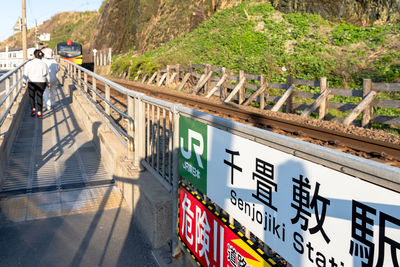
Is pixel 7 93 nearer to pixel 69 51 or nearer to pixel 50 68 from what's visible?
pixel 50 68

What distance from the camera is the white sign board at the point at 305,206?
4.93 feet

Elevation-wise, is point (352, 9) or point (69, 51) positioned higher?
point (352, 9)

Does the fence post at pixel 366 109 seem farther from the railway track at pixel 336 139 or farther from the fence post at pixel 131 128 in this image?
the fence post at pixel 131 128

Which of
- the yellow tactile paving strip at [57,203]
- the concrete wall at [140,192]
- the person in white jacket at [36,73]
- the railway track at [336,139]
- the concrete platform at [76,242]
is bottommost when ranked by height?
the concrete platform at [76,242]

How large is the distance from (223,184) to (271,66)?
15475 mm

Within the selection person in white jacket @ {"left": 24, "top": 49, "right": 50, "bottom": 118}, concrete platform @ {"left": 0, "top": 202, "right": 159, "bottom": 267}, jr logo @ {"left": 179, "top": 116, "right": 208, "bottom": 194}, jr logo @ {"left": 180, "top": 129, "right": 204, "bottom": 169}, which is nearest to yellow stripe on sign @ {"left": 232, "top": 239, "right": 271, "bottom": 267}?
jr logo @ {"left": 179, "top": 116, "right": 208, "bottom": 194}

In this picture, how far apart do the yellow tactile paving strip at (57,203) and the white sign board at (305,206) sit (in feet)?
8.07

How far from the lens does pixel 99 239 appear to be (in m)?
3.92

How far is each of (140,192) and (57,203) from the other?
121 cm

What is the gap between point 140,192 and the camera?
4.21m

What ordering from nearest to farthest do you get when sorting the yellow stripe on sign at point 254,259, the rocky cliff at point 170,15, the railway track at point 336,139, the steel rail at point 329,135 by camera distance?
the yellow stripe on sign at point 254,259, the railway track at point 336,139, the steel rail at point 329,135, the rocky cliff at point 170,15

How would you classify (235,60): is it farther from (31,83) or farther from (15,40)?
(15,40)

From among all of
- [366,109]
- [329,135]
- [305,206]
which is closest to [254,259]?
[305,206]

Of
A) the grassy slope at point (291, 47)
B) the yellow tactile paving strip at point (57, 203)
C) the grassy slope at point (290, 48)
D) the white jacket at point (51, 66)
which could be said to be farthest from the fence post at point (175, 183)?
the grassy slope at point (291, 47)
